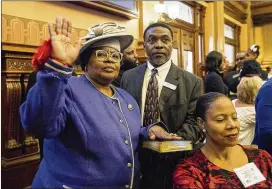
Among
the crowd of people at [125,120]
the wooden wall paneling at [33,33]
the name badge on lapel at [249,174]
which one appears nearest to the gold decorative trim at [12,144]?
the wooden wall paneling at [33,33]

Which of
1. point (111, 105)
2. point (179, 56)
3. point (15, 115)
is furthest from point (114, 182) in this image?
point (179, 56)

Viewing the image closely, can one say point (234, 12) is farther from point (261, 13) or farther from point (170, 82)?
point (170, 82)

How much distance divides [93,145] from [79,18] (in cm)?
279

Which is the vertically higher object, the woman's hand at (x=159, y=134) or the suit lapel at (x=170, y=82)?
the suit lapel at (x=170, y=82)

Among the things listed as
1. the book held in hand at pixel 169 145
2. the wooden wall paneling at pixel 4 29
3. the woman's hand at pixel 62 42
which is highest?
the wooden wall paneling at pixel 4 29

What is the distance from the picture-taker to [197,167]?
51.8 inches

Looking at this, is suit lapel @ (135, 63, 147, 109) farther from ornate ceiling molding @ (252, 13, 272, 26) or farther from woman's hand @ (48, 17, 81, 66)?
ornate ceiling molding @ (252, 13, 272, 26)

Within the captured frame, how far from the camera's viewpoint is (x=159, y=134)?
1.26 m

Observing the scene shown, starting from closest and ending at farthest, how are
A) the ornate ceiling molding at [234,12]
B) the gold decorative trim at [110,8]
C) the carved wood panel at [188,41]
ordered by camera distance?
the gold decorative trim at [110,8] → the carved wood panel at [188,41] → the ornate ceiling molding at [234,12]

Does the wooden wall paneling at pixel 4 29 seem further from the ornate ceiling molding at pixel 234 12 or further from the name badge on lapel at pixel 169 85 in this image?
the ornate ceiling molding at pixel 234 12

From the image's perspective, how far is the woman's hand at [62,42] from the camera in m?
0.94

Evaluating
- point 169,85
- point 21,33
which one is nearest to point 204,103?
point 169,85

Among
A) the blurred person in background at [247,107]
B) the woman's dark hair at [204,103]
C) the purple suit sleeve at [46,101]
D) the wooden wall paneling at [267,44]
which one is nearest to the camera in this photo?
the purple suit sleeve at [46,101]

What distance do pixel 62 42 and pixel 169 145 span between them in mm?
596
